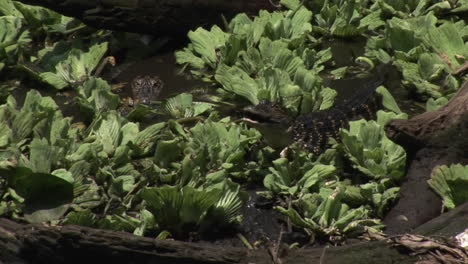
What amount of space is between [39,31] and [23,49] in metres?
0.40

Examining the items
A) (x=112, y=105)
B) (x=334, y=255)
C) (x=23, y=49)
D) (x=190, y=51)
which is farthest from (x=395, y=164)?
(x=23, y=49)

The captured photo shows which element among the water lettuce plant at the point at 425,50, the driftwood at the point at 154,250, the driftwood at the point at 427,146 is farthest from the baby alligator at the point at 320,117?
the driftwood at the point at 154,250

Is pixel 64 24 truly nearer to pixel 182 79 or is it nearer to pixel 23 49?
pixel 23 49

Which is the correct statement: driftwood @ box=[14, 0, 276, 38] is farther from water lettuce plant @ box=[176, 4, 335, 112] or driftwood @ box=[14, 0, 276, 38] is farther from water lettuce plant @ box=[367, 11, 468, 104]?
water lettuce plant @ box=[367, 11, 468, 104]

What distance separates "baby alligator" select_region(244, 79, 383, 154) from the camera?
5.21 m

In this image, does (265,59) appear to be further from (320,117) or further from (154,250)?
(154,250)

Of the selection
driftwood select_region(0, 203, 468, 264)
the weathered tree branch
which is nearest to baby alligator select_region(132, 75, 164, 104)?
the weathered tree branch

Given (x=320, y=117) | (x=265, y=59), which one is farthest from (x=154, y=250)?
(x=265, y=59)

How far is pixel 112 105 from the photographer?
18.5 ft

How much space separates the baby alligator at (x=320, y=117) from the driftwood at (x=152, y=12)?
142 cm

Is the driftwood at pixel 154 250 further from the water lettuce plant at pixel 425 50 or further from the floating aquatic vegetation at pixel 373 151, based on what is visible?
the water lettuce plant at pixel 425 50

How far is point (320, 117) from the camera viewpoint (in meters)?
5.38

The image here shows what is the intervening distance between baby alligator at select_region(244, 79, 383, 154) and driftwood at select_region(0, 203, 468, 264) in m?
1.53

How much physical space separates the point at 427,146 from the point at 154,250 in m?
1.68
